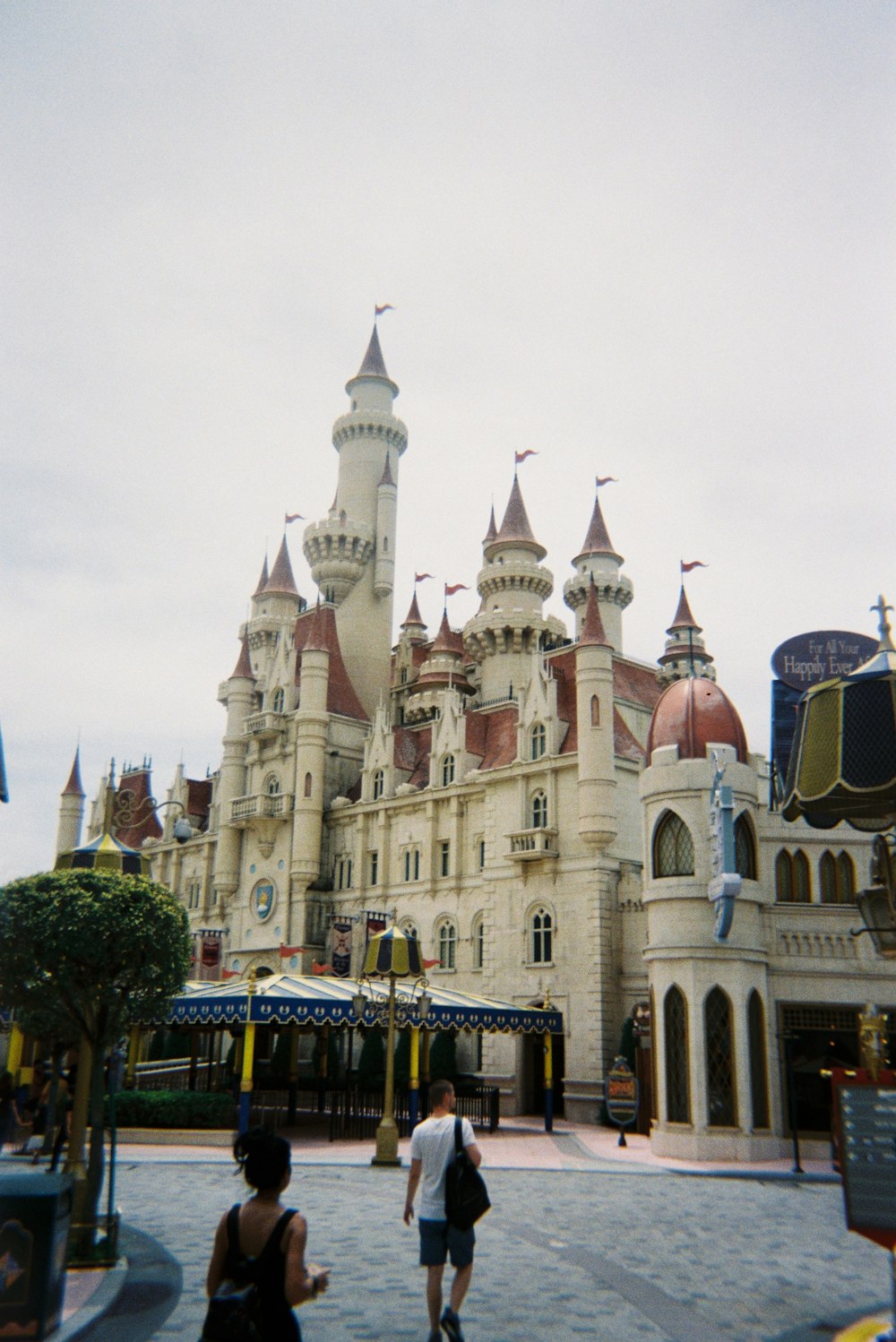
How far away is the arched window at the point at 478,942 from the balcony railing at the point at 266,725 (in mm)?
14643

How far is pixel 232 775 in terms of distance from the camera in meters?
52.2

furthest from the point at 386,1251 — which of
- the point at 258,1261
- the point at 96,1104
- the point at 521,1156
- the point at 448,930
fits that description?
the point at 448,930

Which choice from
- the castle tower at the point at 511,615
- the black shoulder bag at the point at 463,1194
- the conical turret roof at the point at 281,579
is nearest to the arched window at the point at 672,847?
the black shoulder bag at the point at 463,1194

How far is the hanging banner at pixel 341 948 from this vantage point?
135ft

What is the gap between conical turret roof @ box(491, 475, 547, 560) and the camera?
51.1 m

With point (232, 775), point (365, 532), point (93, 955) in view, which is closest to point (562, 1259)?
point (93, 955)

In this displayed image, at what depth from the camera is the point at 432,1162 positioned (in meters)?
8.43

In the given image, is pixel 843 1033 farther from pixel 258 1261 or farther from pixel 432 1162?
pixel 258 1261

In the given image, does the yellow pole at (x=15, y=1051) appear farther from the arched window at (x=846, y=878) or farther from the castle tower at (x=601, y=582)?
the castle tower at (x=601, y=582)

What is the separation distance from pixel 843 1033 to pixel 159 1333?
19.0 m

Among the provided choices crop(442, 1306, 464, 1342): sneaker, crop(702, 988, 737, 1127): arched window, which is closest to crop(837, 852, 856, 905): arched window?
crop(702, 988, 737, 1127): arched window

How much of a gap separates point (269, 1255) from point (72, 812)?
66787 mm

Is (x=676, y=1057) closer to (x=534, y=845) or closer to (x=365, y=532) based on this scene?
(x=534, y=845)

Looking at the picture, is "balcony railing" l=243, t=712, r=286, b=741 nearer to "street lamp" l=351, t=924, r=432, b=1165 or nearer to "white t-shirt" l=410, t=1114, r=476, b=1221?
"street lamp" l=351, t=924, r=432, b=1165
